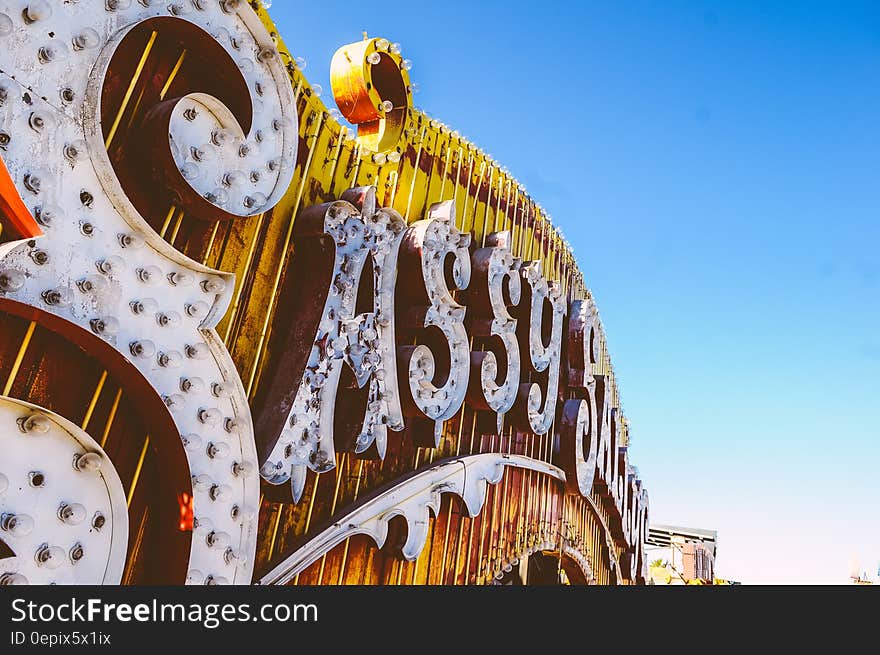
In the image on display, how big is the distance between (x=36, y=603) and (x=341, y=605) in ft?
3.46

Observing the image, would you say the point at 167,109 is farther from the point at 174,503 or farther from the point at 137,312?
the point at 174,503

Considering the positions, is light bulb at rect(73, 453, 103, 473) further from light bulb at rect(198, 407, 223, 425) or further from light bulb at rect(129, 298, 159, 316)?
light bulb at rect(129, 298, 159, 316)

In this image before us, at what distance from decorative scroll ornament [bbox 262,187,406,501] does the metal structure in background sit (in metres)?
0.01

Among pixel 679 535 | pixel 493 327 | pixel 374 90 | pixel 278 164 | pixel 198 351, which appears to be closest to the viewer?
pixel 198 351

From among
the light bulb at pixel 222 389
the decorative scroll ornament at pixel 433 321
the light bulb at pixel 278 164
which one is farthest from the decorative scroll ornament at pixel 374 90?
the light bulb at pixel 222 389

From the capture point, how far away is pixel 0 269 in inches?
91.4

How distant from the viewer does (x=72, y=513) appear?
2.54 m

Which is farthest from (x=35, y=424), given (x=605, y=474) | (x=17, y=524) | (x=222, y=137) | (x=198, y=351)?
(x=605, y=474)

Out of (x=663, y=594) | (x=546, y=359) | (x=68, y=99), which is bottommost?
(x=663, y=594)

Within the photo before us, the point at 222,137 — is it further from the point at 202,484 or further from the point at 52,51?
the point at 202,484

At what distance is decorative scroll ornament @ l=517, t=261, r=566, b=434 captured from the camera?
19.3ft

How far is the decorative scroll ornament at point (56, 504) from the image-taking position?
2.40m

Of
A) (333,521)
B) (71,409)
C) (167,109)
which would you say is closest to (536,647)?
(333,521)

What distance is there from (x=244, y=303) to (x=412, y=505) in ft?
5.52
